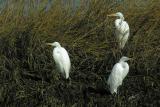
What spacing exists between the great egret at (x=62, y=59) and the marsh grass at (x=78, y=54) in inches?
6.4

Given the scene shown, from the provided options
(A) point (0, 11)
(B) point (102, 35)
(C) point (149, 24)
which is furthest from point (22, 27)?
(C) point (149, 24)

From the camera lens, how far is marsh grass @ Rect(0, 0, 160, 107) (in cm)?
579

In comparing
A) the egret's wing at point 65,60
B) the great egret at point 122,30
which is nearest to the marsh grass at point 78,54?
the great egret at point 122,30

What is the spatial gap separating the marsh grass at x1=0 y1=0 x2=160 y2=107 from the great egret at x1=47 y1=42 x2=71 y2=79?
0.16 metres

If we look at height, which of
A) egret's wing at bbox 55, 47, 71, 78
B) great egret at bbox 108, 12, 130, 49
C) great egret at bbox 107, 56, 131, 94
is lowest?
great egret at bbox 107, 56, 131, 94

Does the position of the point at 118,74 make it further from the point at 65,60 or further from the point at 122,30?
the point at 122,30

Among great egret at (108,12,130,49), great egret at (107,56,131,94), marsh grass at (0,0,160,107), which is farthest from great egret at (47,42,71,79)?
great egret at (108,12,130,49)

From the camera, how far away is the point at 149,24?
6410 mm

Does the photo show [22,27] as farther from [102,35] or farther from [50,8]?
[102,35]

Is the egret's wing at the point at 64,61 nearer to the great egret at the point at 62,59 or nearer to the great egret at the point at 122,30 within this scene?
the great egret at the point at 62,59

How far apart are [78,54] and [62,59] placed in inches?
18.6

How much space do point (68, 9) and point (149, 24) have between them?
31.7 inches

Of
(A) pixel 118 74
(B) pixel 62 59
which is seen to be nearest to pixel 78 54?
(B) pixel 62 59

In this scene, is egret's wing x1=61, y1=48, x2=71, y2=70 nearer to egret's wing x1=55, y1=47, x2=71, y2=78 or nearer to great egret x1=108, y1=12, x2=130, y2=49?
egret's wing x1=55, y1=47, x2=71, y2=78
